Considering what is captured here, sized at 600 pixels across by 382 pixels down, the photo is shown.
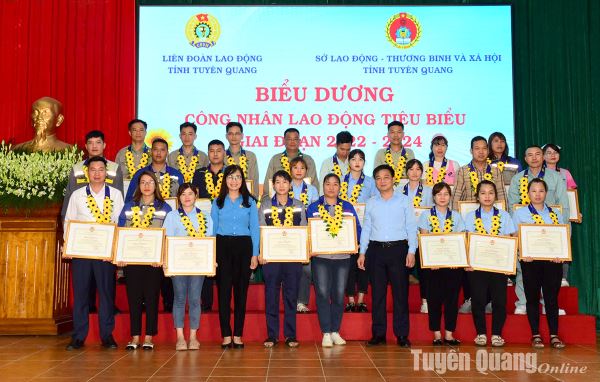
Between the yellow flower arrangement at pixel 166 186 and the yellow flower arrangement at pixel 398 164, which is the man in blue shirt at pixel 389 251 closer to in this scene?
the yellow flower arrangement at pixel 398 164

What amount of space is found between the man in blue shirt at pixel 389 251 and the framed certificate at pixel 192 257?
3.90ft

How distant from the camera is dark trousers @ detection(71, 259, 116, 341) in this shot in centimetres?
490

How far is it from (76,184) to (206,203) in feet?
3.71

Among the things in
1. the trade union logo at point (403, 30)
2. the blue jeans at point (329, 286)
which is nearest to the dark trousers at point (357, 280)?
the blue jeans at point (329, 286)

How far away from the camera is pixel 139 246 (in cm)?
479

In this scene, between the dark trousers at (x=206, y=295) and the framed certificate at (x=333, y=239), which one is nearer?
the framed certificate at (x=333, y=239)

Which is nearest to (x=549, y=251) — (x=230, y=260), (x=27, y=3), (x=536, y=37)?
(x=230, y=260)

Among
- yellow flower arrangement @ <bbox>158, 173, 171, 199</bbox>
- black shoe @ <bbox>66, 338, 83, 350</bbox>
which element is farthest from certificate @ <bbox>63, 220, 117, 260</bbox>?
yellow flower arrangement @ <bbox>158, 173, 171, 199</bbox>

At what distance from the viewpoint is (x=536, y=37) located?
24.3ft

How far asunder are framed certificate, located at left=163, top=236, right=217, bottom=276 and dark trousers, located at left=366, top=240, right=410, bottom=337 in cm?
129

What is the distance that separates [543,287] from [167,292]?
10.3 feet

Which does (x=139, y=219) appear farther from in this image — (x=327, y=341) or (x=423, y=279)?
(x=423, y=279)

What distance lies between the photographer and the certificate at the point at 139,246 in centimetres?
477

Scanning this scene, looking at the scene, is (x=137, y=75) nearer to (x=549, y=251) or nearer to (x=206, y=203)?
(x=206, y=203)
